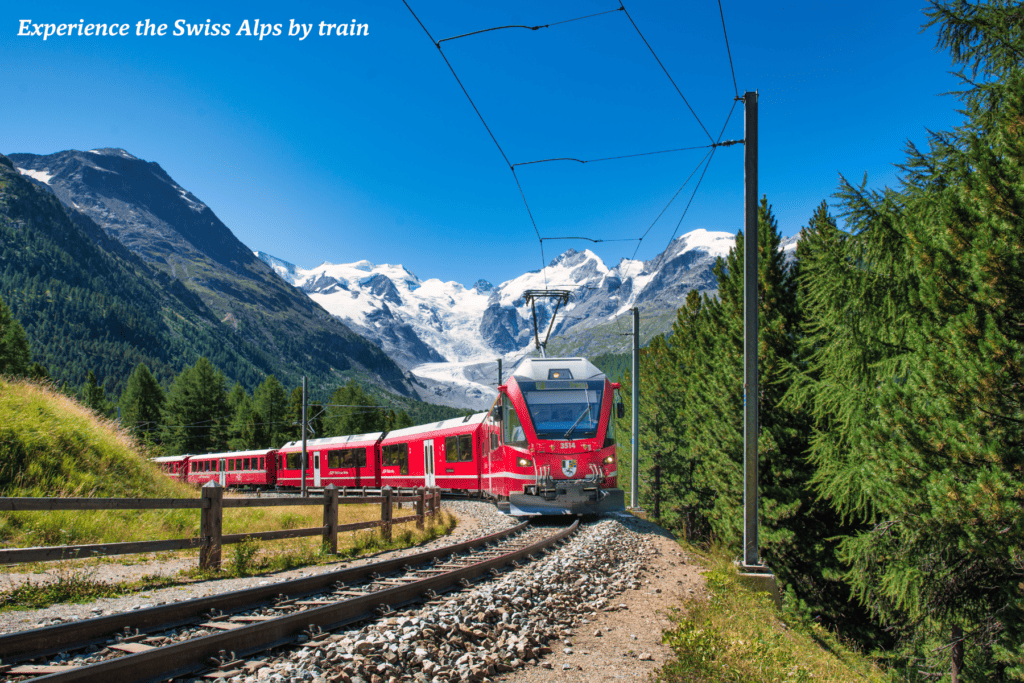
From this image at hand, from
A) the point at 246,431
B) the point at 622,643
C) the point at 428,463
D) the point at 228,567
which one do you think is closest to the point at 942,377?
the point at 622,643

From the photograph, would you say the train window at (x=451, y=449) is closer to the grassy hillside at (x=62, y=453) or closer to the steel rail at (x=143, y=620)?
the grassy hillside at (x=62, y=453)

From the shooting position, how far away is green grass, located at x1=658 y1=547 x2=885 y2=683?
16.2 ft

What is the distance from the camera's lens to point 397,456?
30141mm

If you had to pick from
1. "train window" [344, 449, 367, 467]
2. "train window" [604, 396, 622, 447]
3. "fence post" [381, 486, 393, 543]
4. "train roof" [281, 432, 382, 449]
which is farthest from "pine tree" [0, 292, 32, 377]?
"train window" [604, 396, 622, 447]

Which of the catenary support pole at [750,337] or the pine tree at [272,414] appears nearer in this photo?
the catenary support pole at [750,337]

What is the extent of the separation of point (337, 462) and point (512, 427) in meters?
22.6

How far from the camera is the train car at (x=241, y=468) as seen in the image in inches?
1593

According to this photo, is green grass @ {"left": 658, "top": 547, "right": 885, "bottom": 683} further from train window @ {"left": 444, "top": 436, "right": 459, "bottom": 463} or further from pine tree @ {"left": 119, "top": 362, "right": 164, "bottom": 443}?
pine tree @ {"left": 119, "top": 362, "right": 164, "bottom": 443}

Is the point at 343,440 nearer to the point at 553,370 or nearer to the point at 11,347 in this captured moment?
the point at 553,370

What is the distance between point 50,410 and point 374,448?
1976cm

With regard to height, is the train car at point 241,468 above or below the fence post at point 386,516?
below

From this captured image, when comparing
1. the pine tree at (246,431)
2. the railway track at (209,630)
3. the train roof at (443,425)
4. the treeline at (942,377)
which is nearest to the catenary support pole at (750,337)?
the treeline at (942,377)

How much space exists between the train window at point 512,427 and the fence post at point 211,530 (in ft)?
26.7

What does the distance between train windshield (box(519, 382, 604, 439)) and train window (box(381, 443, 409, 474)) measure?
51.1 ft
